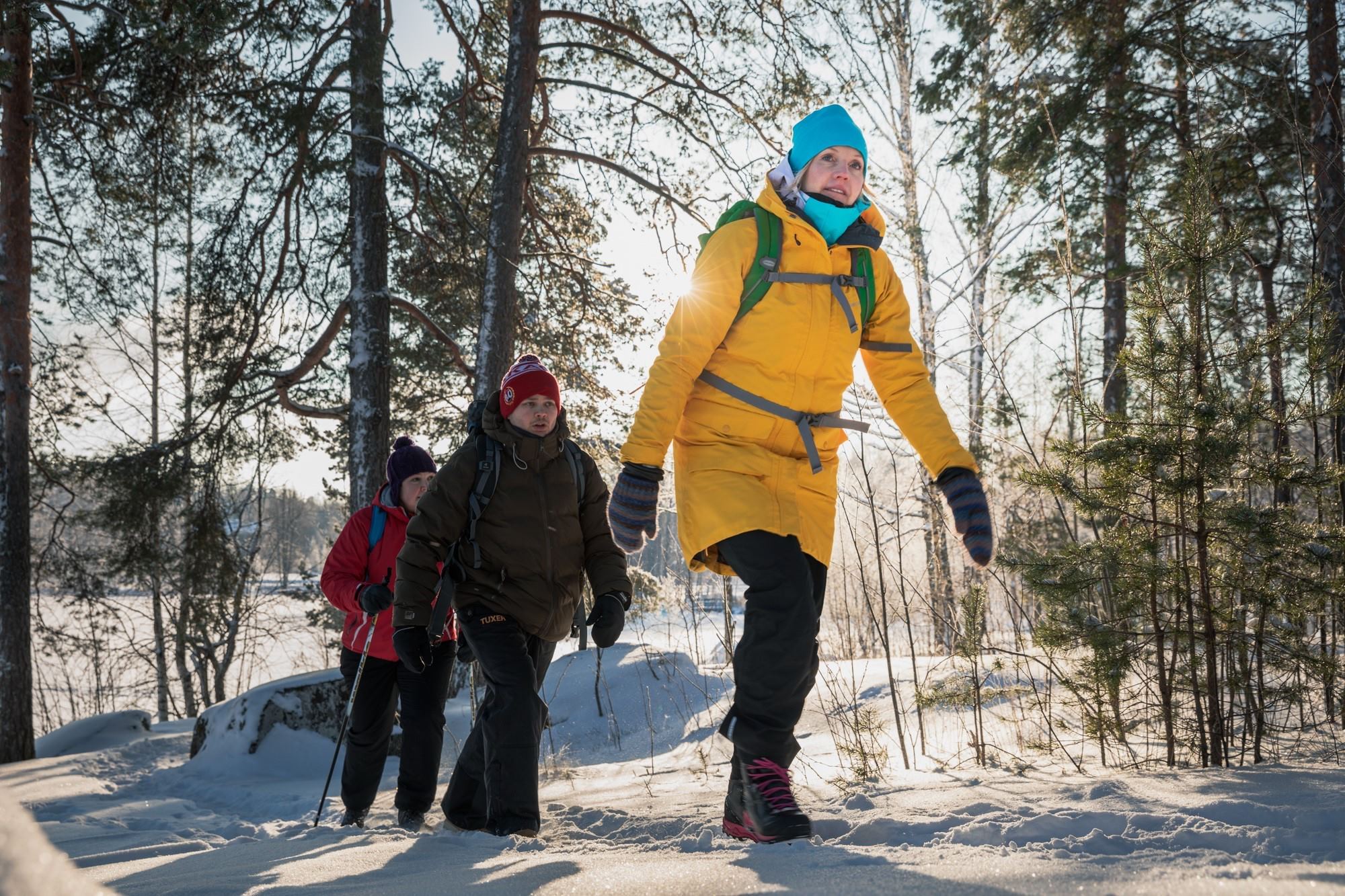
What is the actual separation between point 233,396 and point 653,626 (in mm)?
4959

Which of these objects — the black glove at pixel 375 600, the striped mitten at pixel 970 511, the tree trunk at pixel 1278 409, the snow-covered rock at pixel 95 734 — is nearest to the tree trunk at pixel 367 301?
the snow-covered rock at pixel 95 734

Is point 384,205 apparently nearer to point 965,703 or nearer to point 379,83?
point 379,83

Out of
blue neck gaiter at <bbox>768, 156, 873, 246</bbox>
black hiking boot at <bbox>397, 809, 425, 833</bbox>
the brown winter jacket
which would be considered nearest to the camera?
blue neck gaiter at <bbox>768, 156, 873, 246</bbox>

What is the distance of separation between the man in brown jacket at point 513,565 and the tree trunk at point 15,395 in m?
7.13

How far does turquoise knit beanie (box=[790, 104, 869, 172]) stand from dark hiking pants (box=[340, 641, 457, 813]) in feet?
8.89

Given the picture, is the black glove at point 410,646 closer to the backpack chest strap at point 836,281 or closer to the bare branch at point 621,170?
the backpack chest strap at point 836,281

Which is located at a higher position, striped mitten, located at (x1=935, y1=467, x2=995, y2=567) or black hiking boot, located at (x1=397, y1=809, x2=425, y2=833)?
striped mitten, located at (x1=935, y1=467, x2=995, y2=567)

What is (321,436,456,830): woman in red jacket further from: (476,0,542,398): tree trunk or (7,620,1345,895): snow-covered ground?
(476,0,542,398): tree trunk

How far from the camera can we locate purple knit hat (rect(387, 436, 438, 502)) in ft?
14.8

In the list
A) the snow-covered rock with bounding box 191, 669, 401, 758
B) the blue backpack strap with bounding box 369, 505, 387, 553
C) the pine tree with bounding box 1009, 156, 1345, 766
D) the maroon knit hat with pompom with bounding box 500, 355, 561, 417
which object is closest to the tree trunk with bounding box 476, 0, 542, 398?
the snow-covered rock with bounding box 191, 669, 401, 758

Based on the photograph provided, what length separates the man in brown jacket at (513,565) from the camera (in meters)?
3.30

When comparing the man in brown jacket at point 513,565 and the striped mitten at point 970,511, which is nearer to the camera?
the striped mitten at point 970,511

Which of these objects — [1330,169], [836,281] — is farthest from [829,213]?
[1330,169]

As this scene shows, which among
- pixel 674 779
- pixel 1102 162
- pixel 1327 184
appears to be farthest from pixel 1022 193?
pixel 674 779
